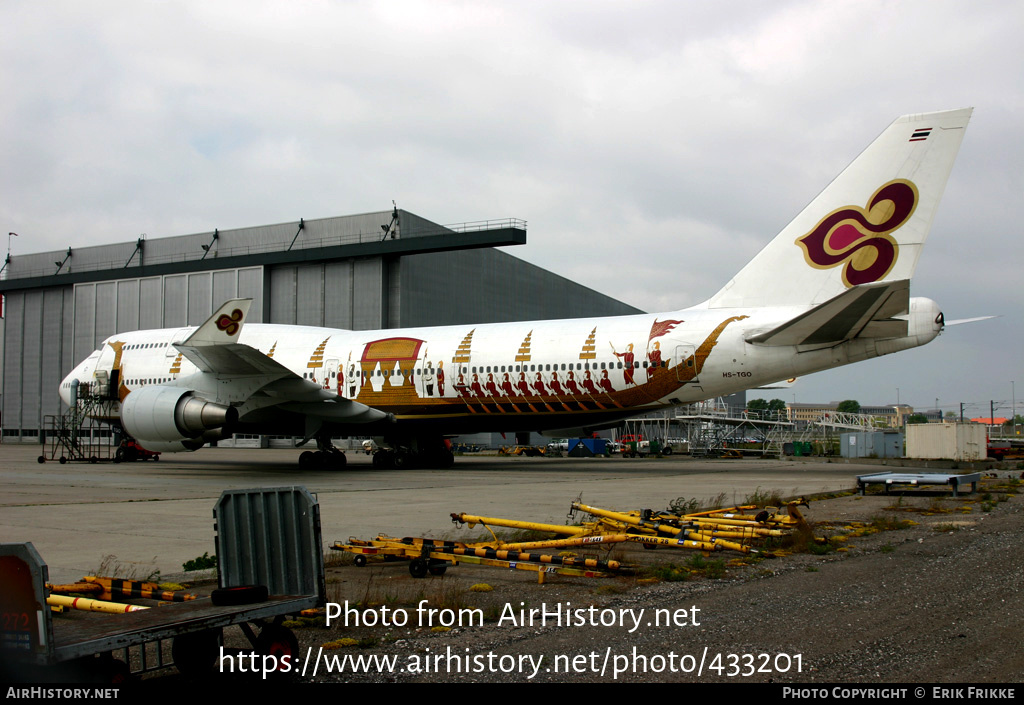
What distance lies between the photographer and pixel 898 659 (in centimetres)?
424

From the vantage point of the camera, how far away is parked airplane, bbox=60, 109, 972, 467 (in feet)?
58.6

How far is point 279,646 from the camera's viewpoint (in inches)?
158

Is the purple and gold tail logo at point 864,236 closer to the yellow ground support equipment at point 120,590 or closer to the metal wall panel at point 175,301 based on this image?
the yellow ground support equipment at point 120,590

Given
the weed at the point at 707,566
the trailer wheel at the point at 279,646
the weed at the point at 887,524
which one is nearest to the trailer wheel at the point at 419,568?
the weed at the point at 707,566

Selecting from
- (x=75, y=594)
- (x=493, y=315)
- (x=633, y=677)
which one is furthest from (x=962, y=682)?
(x=493, y=315)

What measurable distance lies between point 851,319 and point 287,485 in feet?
47.9

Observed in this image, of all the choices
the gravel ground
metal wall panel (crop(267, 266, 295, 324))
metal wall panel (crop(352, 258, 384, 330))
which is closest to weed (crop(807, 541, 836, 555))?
the gravel ground

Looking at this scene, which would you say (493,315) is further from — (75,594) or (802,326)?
(75,594)

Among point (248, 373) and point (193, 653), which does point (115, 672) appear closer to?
point (193, 653)

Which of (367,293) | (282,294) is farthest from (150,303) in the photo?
(367,293)

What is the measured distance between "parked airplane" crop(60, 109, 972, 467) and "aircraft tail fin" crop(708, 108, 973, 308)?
30mm

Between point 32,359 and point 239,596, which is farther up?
point 32,359

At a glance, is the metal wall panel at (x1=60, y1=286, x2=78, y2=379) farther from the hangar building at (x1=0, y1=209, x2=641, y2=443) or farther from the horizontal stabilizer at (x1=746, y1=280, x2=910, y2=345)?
the horizontal stabilizer at (x1=746, y1=280, x2=910, y2=345)

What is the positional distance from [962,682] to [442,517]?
733cm
